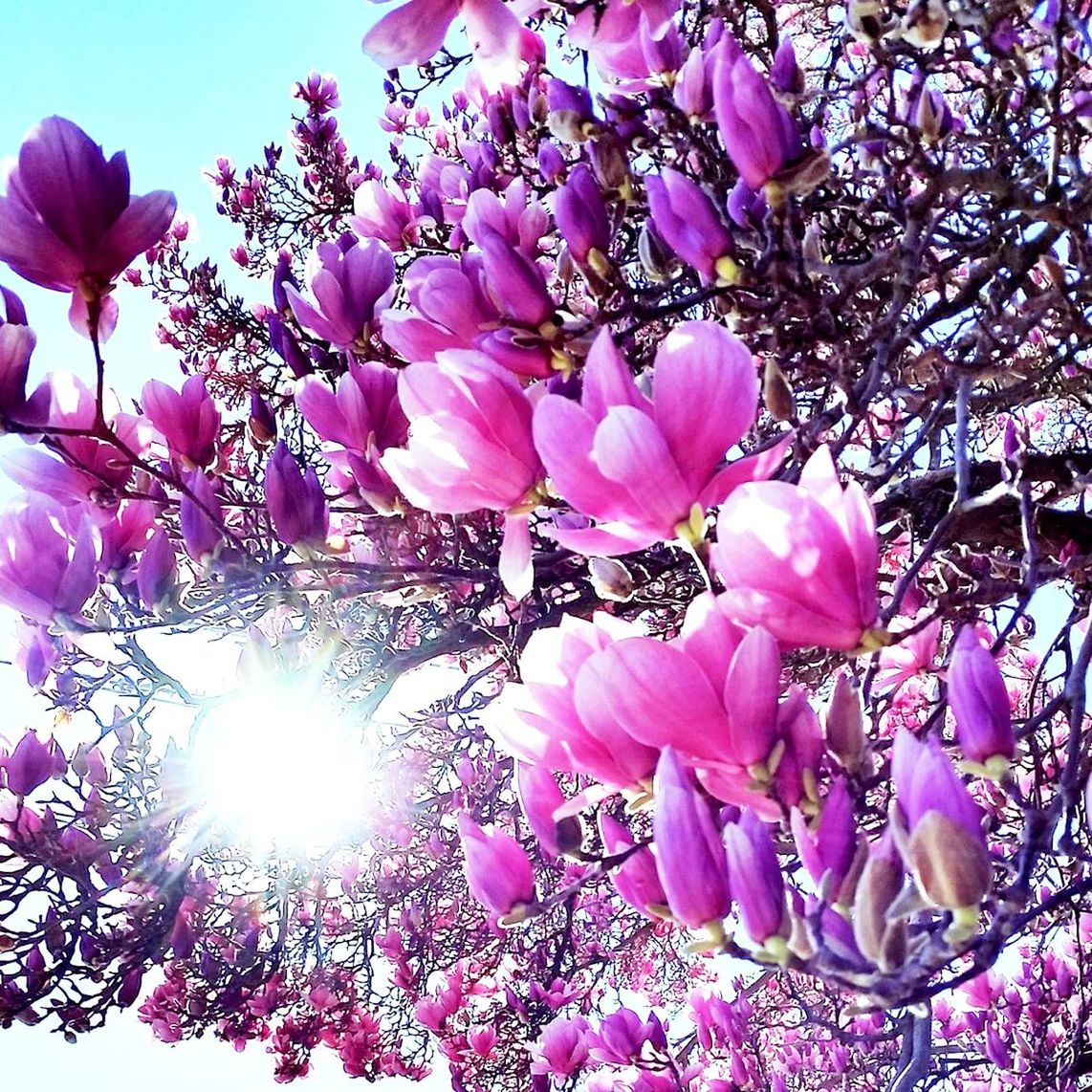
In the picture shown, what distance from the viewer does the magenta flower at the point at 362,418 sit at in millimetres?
1073

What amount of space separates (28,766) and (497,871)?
55.3 inches

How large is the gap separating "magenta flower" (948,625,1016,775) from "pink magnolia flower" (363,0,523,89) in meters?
0.83

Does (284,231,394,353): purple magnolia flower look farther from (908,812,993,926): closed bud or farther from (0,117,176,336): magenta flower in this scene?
(908,812,993,926): closed bud

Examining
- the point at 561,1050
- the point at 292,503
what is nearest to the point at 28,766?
the point at 292,503

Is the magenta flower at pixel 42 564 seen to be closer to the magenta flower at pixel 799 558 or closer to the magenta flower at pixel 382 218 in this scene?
the magenta flower at pixel 799 558

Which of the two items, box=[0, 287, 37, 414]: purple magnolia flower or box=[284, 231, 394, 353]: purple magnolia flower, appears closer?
box=[0, 287, 37, 414]: purple magnolia flower

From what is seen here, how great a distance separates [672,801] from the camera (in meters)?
0.55

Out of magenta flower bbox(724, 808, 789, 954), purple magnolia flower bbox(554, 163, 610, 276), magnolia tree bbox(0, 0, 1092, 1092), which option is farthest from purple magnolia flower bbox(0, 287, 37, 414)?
magenta flower bbox(724, 808, 789, 954)

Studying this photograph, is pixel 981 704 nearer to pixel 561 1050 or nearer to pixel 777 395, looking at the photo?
pixel 777 395

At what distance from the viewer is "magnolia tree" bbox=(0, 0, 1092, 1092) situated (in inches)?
22.7

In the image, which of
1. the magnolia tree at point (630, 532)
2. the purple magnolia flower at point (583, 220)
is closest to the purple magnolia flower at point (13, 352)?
the magnolia tree at point (630, 532)

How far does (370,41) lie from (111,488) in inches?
24.1

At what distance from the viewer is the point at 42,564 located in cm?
107

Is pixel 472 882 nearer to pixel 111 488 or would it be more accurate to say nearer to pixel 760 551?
pixel 760 551
